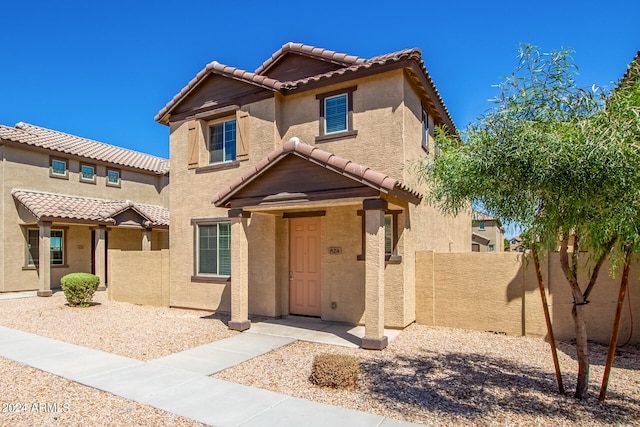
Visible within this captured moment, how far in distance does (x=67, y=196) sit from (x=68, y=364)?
15396mm

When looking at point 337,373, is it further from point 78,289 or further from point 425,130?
point 78,289

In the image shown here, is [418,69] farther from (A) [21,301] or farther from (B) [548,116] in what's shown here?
(A) [21,301]

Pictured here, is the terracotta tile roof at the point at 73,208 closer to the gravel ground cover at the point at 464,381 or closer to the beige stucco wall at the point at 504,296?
the gravel ground cover at the point at 464,381

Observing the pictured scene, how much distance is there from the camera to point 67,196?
19.7m

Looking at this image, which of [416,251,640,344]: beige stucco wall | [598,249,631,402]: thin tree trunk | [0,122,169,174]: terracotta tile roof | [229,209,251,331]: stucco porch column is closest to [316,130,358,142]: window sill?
[229,209,251,331]: stucco porch column

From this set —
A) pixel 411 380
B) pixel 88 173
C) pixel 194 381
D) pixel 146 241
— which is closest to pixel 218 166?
pixel 194 381

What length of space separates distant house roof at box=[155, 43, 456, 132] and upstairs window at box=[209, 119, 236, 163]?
144cm

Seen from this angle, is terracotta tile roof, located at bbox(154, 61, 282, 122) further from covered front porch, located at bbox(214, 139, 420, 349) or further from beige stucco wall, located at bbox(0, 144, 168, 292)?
beige stucco wall, located at bbox(0, 144, 168, 292)

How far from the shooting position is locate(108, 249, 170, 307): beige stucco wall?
44.0 feet

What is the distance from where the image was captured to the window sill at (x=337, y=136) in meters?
10.1

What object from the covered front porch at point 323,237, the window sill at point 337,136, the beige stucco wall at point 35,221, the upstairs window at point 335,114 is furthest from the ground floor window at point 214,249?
the beige stucco wall at point 35,221

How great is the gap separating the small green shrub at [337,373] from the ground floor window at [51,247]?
17708 mm

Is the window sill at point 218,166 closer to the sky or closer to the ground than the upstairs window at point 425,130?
closer to the ground

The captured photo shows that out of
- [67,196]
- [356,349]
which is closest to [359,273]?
[356,349]
